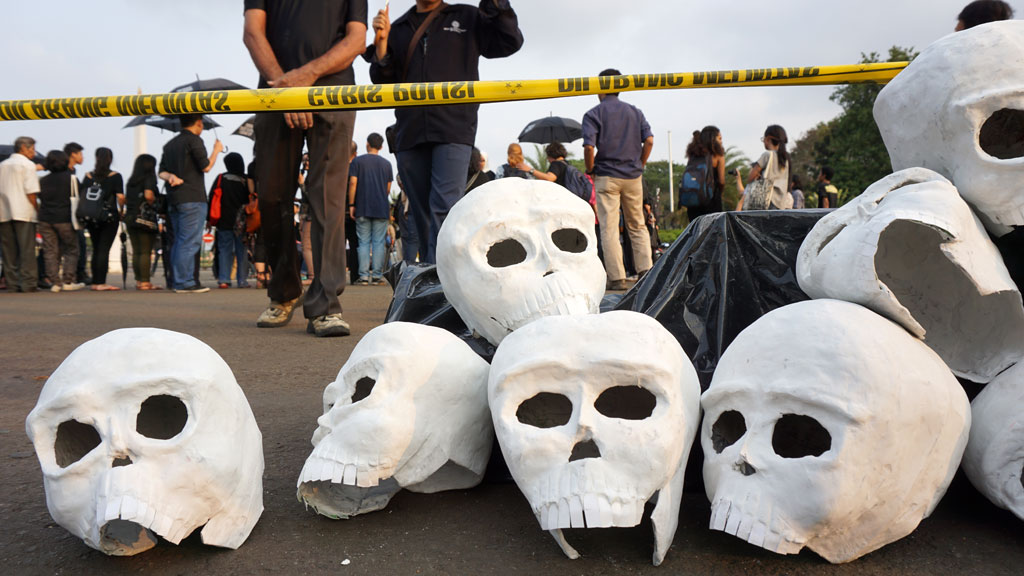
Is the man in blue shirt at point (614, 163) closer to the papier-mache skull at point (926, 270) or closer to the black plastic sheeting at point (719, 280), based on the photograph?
the black plastic sheeting at point (719, 280)

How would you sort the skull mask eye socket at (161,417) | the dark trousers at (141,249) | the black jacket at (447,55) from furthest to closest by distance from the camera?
1. the dark trousers at (141,249)
2. the black jacket at (447,55)
3. the skull mask eye socket at (161,417)

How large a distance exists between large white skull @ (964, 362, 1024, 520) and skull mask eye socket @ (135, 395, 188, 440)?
222cm

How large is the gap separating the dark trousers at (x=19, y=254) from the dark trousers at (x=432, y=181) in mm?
7670

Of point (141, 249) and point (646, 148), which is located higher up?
point (646, 148)

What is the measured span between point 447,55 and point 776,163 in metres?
4.61

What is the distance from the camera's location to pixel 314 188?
4.97 metres

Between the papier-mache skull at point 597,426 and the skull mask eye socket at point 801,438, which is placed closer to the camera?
the papier-mache skull at point 597,426

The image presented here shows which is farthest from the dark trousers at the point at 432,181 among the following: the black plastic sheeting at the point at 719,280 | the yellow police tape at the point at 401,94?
the black plastic sheeting at the point at 719,280

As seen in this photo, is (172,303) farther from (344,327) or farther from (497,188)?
(497,188)

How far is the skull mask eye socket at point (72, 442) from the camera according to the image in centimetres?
199

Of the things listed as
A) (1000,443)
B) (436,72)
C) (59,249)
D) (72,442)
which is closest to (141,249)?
(59,249)

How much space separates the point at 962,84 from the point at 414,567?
211 centimetres

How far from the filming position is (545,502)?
1853mm

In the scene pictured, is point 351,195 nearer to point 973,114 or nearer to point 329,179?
point 329,179
